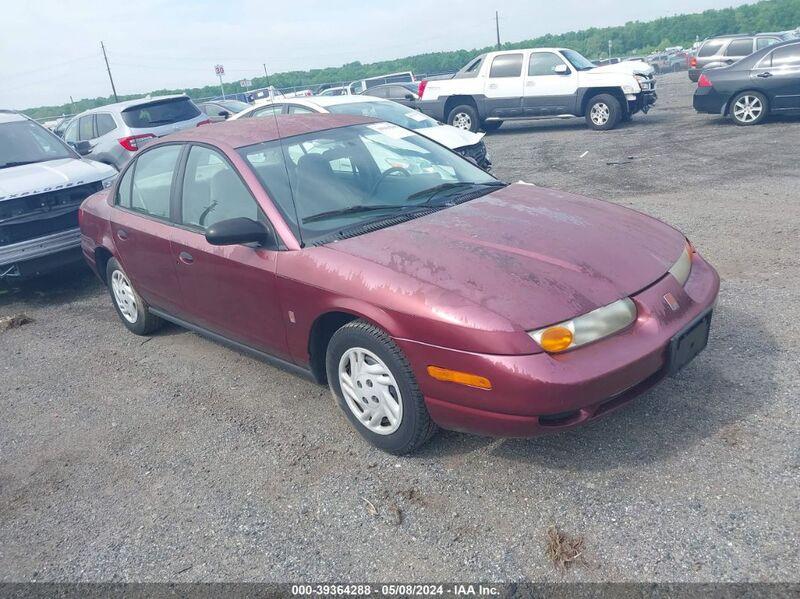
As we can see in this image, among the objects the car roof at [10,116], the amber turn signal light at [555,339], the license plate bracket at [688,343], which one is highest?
the car roof at [10,116]

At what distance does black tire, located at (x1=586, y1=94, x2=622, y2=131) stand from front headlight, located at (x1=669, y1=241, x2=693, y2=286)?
464 inches

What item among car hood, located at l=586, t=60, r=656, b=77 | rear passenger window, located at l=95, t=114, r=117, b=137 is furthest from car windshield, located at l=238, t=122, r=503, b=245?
car hood, located at l=586, t=60, r=656, b=77

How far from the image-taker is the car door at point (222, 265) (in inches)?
145

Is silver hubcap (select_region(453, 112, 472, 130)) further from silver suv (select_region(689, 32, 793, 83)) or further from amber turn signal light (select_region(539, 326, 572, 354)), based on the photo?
amber turn signal light (select_region(539, 326, 572, 354))

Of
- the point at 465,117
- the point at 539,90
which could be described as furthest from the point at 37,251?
the point at 539,90

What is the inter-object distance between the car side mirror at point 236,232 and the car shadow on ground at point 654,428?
1.41 meters

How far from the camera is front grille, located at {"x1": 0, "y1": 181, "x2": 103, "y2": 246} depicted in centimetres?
632

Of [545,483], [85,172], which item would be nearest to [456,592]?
[545,483]

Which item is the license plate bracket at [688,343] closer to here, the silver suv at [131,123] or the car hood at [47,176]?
the car hood at [47,176]

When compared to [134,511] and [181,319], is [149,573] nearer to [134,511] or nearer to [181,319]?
[134,511]

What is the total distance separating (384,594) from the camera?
250cm

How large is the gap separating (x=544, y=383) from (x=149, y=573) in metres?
1.79

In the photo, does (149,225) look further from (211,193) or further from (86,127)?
(86,127)

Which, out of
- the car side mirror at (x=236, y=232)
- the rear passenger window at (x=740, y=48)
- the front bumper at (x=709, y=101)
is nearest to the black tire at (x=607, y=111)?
the front bumper at (x=709, y=101)
